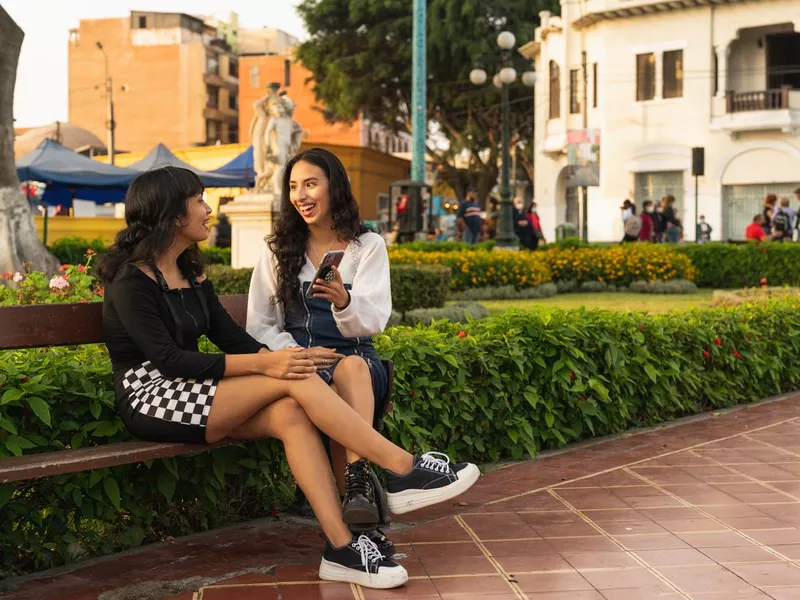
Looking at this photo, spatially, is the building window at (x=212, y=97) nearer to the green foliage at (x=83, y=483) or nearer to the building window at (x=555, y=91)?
the building window at (x=555, y=91)

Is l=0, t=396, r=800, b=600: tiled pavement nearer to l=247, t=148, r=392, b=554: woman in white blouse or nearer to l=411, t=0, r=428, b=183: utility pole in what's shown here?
l=247, t=148, r=392, b=554: woman in white blouse

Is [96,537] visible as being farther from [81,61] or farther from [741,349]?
[81,61]

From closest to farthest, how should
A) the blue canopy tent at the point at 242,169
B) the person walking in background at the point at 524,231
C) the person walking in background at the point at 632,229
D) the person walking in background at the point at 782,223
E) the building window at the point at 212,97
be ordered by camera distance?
the person walking in background at the point at 782,223 < the blue canopy tent at the point at 242,169 < the person walking in background at the point at 632,229 < the person walking in background at the point at 524,231 < the building window at the point at 212,97

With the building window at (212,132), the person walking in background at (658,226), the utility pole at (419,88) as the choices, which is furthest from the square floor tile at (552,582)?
the building window at (212,132)

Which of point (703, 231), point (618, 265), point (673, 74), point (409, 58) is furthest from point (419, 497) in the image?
point (409, 58)

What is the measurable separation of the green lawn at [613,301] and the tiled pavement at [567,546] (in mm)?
9468

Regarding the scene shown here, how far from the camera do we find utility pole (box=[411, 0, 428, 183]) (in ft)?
80.0

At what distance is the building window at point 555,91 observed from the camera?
37.6 m

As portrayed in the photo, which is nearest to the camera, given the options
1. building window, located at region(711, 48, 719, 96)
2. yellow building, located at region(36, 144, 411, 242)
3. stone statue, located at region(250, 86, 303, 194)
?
stone statue, located at region(250, 86, 303, 194)

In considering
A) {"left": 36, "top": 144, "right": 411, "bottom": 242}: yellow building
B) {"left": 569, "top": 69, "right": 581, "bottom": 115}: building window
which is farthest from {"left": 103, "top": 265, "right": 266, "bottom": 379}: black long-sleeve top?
{"left": 569, "top": 69, "right": 581, "bottom": 115}: building window

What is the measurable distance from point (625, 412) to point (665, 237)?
67.5 feet

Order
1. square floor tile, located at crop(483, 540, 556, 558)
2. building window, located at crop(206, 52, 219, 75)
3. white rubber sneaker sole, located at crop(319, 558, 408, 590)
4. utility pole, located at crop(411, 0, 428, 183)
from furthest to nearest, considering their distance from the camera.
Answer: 1. building window, located at crop(206, 52, 219, 75)
2. utility pole, located at crop(411, 0, 428, 183)
3. square floor tile, located at crop(483, 540, 556, 558)
4. white rubber sneaker sole, located at crop(319, 558, 408, 590)

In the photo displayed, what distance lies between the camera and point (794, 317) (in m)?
8.34

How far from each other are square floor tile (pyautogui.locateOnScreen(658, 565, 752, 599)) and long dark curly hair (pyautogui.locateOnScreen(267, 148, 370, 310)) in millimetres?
1800
